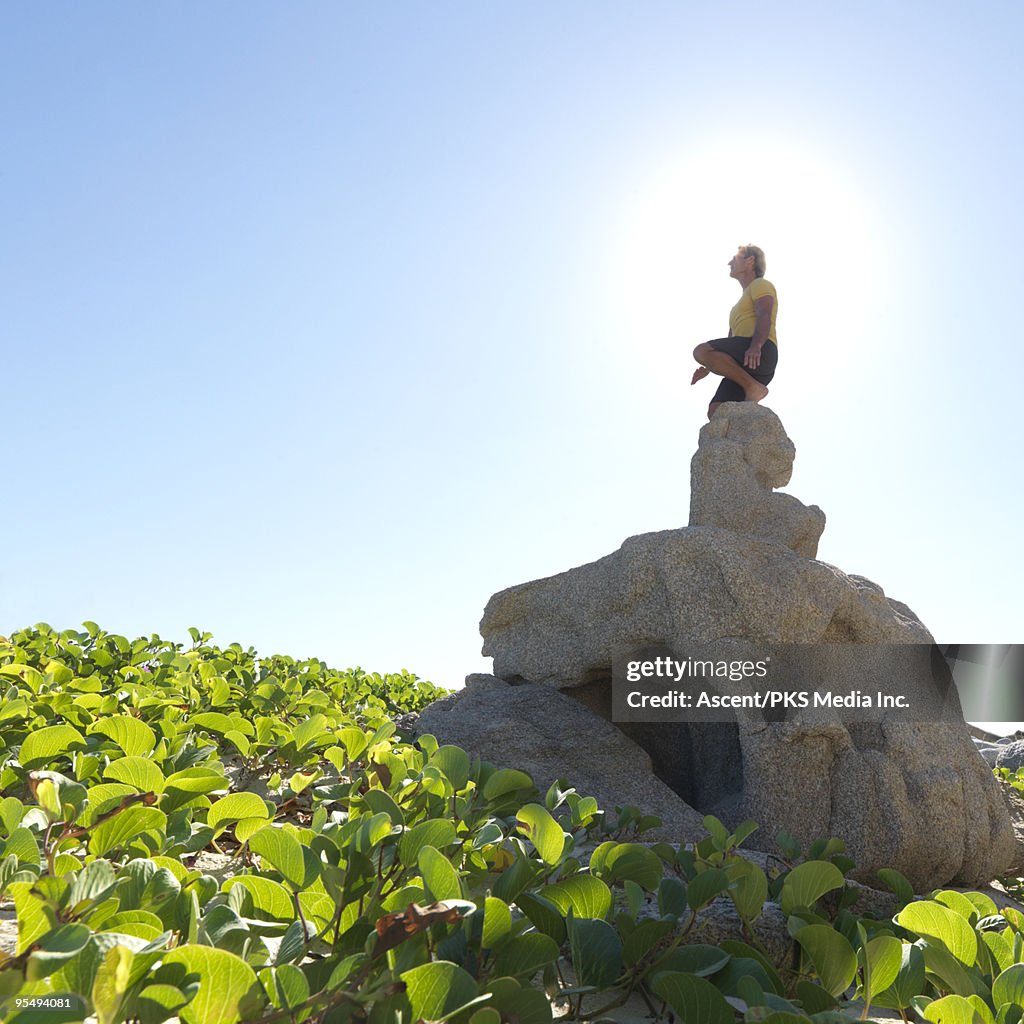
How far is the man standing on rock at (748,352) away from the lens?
22.7ft

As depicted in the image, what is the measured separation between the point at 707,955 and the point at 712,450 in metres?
5.19

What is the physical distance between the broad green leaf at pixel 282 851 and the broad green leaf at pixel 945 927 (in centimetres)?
119

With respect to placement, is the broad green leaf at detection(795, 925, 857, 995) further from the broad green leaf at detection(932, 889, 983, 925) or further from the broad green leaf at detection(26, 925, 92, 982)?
the broad green leaf at detection(26, 925, 92, 982)

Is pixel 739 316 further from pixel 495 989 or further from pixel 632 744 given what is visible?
pixel 495 989

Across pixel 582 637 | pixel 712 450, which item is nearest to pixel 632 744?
pixel 582 637

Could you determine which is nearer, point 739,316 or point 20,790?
point 20,790

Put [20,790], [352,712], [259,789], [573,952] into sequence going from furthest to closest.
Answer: [352,712], [259,789], [20,790], [573,952]

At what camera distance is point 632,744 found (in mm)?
5301

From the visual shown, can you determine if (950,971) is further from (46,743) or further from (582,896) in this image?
(46,743)

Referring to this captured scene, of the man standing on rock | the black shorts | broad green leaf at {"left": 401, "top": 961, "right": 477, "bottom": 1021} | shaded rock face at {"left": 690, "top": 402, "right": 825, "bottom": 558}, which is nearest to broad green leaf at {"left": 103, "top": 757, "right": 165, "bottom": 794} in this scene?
broad green leaf at {"left": 401, "top": 961, "right": 477, "bottom": 1021}

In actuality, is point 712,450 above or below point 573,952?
above

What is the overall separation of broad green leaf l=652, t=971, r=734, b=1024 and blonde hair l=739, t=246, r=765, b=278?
703cm
